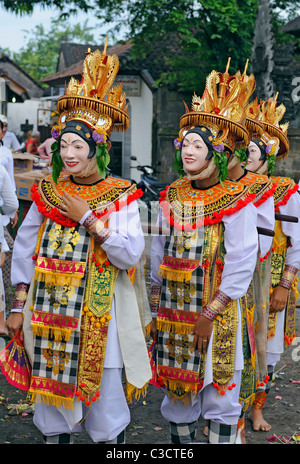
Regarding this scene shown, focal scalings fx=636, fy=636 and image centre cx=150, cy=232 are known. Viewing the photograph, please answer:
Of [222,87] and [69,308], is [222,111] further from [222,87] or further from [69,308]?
[69,308]

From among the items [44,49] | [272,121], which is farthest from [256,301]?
[44,49]

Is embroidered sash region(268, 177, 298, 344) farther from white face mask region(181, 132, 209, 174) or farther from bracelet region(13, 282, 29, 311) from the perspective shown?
bracelet region(13, 282, 29, 311)

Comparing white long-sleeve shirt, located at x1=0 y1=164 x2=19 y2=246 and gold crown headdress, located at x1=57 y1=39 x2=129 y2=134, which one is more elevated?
gold crown headdress, located at x1=57 y1=39 x2=129 y2=134

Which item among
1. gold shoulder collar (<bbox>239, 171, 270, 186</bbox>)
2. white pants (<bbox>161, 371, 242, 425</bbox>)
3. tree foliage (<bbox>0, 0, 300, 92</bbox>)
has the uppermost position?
tree foliage (<bbox>0, 0, 300, 92</bbox>)

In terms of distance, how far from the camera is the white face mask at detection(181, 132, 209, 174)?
3.86 metres

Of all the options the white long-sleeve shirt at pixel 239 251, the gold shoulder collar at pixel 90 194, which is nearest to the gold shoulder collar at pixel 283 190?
the white long-sleeve shirt at pixel 239 251

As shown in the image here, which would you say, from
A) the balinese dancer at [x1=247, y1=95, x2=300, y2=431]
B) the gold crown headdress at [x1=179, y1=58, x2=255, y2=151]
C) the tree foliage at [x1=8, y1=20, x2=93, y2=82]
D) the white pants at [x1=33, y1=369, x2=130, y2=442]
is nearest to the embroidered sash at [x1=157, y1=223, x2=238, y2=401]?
the white pants at [x1=33, y1=369, x2=130, y2=442]

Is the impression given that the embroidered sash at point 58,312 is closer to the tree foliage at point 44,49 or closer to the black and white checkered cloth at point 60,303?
the black and white checkered cloth at point 60,303

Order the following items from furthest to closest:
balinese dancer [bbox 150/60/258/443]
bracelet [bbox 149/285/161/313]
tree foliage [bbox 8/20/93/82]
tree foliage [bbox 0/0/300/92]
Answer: tree foliage [bbox 8/20/93/82]
tree foliage [bbox 0/0/300/92]
bracelet [bbox 149/285/161/313]
balinese dancer [bbox 150/60/258/443]

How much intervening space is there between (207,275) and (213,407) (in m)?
0.80

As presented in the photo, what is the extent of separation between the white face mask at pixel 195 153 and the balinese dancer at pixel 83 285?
1.39ft

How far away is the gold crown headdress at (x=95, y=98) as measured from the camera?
367 cm

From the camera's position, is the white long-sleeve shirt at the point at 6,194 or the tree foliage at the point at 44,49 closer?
the white long-sleeve shirt at the point at 6,194

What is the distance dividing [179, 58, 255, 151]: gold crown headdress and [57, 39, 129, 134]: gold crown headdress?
50cm
